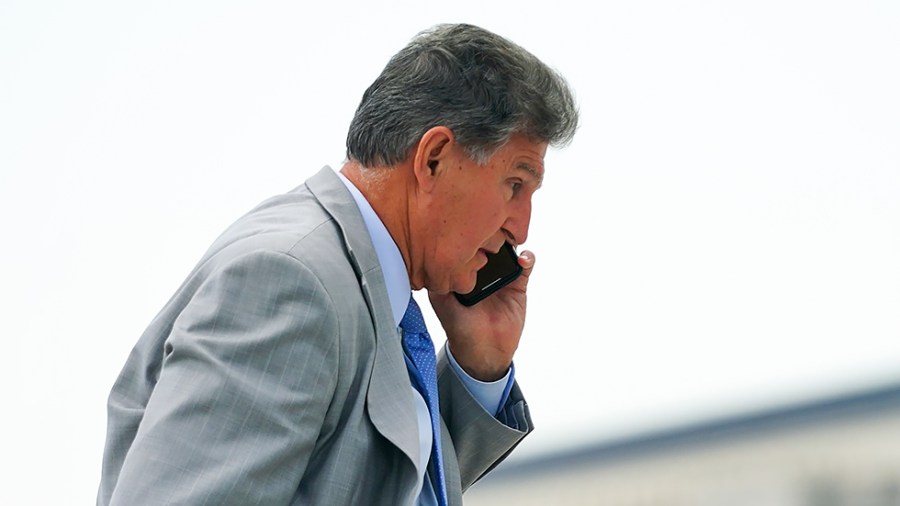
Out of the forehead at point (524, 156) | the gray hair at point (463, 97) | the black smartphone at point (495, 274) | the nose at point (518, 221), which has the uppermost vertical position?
the gray hair at point (463, 97)

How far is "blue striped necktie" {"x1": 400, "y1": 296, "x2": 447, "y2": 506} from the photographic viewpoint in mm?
1374

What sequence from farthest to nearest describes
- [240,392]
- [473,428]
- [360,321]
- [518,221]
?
[473,428]
[518,221]
[360,321]
[240,392]

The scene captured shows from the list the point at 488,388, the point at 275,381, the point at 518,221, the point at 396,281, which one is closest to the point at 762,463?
the point at 488,388

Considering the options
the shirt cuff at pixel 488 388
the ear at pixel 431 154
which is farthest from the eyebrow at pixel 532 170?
the shirt cuff at pixel 488 388

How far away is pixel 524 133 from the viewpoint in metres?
1.44

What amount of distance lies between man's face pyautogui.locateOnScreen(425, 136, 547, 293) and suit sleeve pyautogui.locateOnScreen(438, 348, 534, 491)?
0.79ft

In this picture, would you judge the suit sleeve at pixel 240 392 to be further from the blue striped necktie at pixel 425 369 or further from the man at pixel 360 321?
the blue striped necktie at pixel 425 369

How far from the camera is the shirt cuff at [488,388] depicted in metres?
1.71

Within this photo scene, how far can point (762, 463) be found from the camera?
168 centimetres

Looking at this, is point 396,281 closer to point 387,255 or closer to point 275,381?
point 387,255

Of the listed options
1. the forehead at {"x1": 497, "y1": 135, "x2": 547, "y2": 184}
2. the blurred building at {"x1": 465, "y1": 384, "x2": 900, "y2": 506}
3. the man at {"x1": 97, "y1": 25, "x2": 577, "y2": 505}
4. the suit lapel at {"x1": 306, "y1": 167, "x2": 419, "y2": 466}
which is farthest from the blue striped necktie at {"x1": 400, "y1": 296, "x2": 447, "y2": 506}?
the blurred building at {"x1": 465, "y1": 384, "x2": 900, "y2": 506}

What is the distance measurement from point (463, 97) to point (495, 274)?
383mm

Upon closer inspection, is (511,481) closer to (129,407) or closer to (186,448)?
(129,407)

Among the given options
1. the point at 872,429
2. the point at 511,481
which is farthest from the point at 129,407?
the point at 511,481
